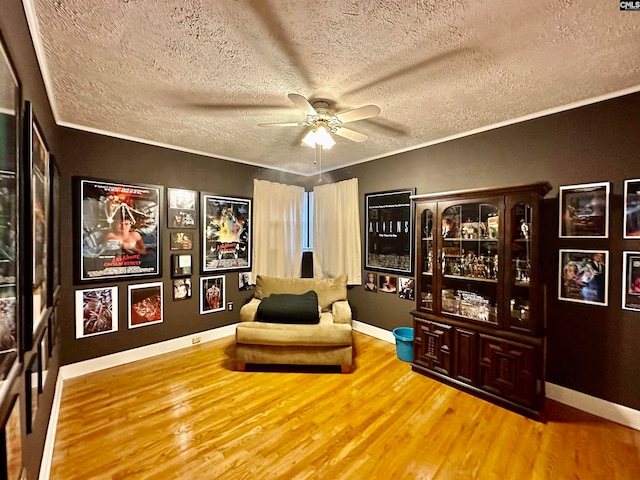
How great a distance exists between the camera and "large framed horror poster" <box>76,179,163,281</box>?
2.85 metres

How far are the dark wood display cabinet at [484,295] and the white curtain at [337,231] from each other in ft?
4.20

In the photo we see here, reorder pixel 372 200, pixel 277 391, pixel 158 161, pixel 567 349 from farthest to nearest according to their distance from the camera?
pixel 372 200 < pixel 158 161 < pixel 277 391 < pixel 567 349

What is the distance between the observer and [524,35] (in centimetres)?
153

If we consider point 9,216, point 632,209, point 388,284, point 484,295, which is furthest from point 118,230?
point 632,209

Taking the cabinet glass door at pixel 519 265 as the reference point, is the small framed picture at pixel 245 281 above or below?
below

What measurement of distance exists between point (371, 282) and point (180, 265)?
2562 millimetres

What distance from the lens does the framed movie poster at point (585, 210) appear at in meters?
2.20

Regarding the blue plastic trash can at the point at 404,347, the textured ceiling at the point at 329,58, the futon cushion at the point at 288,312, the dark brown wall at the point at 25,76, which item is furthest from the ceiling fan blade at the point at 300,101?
the blue plastic trash can at the point at 404,347

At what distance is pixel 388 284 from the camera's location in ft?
12.4

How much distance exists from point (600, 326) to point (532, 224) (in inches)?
38.3

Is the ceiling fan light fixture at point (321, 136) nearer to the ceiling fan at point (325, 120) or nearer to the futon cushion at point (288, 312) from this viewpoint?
the ceiling fan at point (325, 120)

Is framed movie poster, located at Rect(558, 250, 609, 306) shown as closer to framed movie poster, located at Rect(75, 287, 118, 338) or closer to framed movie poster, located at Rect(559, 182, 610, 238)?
framed movie poster, located at Rect(559, 182, 610, 238)

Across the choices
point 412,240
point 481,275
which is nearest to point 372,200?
point 412,240

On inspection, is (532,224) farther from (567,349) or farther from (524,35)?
(524,35)
